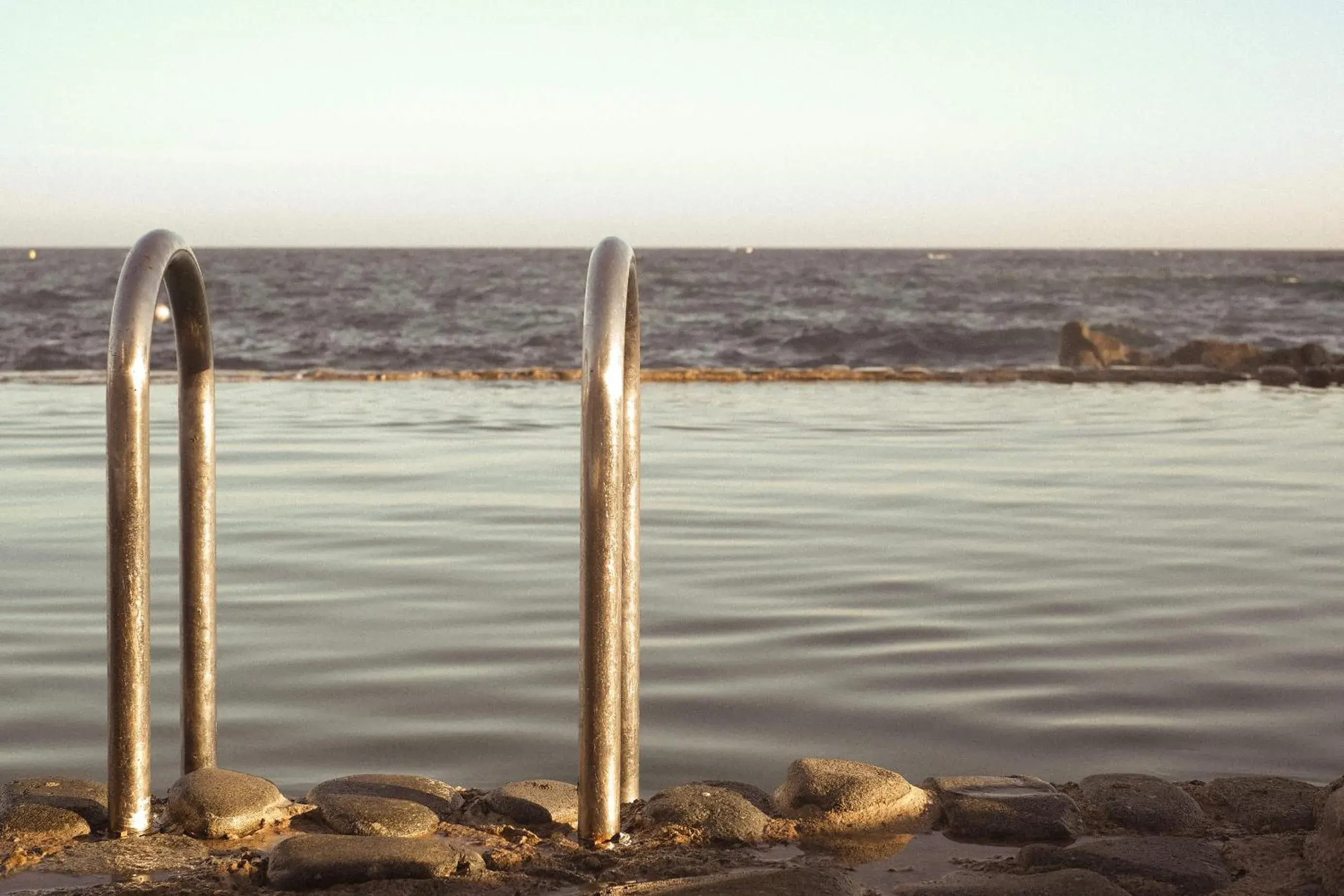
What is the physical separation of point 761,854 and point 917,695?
167cm

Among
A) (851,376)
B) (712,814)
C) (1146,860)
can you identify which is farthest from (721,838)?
(851,376)

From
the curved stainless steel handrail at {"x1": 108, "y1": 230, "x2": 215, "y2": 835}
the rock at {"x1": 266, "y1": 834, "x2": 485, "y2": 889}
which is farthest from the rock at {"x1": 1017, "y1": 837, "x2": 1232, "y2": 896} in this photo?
the curved stainless steel handrail at {"x1": 108, "y1": 230, "x2": 215, "y2": 835}

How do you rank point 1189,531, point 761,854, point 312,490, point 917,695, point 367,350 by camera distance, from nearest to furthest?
point 761,854 → point 917,695 → point 1189,531 → point 312,490 → point 367,350

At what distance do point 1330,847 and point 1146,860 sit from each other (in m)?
0.33

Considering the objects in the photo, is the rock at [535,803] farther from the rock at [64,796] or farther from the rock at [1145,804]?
the rock at [1145,804]

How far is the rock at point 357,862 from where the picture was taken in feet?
9.37

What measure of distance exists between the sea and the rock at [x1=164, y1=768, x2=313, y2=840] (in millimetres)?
478

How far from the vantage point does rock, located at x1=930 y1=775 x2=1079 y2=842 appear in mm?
3277

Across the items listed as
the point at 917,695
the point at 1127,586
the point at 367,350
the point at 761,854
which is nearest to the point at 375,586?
the point at 917,695

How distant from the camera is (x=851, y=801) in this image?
3.36 meters

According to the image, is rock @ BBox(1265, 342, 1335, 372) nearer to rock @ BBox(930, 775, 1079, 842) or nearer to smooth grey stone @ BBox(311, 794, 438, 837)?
rock @ BBox(930, 775, 1079, 842)

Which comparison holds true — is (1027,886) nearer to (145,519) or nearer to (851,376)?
(145,519)

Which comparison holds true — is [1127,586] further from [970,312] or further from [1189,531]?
[970,312]

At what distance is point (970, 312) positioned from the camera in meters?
40.2
